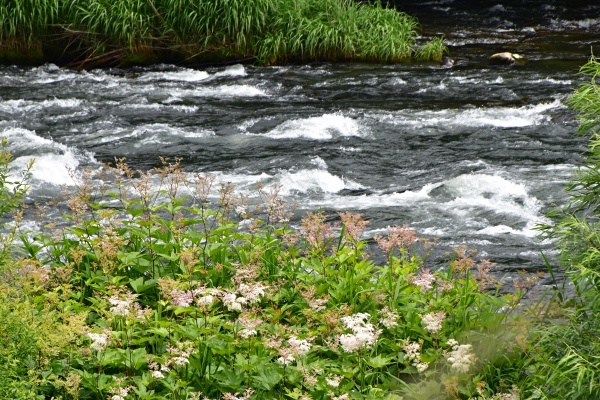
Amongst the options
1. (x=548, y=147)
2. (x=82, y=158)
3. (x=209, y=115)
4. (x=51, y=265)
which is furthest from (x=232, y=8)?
(x=51, y=265)

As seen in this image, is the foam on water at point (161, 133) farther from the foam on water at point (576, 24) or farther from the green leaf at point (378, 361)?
the foam on water at point (576, 24)

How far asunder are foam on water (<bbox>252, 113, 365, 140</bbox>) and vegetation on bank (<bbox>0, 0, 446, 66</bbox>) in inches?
157

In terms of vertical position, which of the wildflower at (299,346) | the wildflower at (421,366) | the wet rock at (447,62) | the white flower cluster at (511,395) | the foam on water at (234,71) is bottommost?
the foam on water at (234,71)

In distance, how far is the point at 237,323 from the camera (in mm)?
4254

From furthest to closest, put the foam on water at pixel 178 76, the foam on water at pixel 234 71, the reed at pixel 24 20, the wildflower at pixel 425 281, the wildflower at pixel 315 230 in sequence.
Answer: the reed at pixel 24 20, the foam on water at pixel 234 71, the foam on water at pixel 178 76, the wildflower at pixel 315 230, the wildflower at pixel 425 281

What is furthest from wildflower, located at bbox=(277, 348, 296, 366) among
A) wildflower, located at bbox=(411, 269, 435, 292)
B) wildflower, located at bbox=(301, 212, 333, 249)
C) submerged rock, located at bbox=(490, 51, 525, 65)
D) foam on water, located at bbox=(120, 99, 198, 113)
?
submerged rock, located at bbox=(490, 51, 525, 65)

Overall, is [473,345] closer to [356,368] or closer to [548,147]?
[356,368]

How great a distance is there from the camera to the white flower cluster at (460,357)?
385 cm

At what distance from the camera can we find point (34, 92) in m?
13.2

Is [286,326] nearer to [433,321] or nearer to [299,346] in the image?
[299,346]

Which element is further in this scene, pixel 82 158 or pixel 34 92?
pixel 34 92

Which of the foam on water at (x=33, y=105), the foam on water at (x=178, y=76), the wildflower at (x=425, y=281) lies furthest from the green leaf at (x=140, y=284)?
the foam on water at (x=178, y=76)

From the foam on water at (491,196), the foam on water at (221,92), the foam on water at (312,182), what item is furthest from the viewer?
the foam on water at (221,92)

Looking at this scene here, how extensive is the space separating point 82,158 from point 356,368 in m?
6.73
